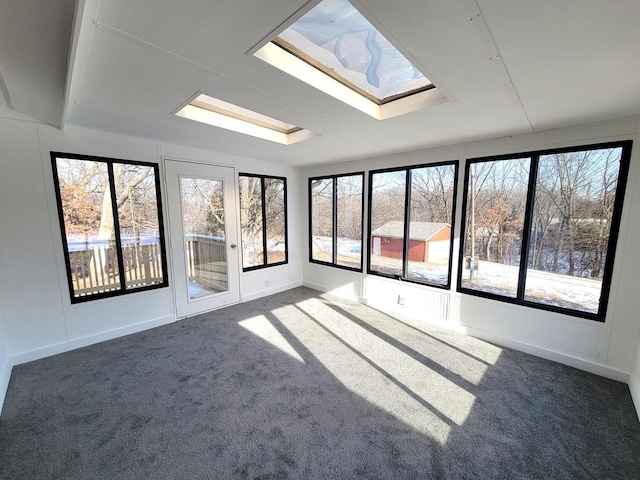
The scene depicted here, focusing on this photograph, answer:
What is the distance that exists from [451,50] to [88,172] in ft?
11.8

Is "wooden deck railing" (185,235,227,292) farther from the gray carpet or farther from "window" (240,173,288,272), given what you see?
the gray carpet

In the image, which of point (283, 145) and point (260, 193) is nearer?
point (283, 145)

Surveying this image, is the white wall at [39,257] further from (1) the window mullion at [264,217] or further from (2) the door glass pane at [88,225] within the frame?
(1) the window mullion at [264,217]

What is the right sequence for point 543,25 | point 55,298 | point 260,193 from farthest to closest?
point 260,193 < point 55,298 < point 543,25

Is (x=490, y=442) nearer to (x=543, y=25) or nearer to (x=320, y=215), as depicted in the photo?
(x=543, y=25)

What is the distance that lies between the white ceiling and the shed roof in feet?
4.40

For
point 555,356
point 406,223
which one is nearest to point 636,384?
point 555,356

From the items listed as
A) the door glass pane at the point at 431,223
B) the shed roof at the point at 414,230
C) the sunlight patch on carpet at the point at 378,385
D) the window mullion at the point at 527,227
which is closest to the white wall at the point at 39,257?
the sunlight patch on carpet at the point at 378,385

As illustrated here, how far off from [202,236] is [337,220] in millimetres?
2215

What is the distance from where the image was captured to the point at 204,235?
3.82 metres

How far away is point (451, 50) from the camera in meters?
1.33

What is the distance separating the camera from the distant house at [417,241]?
3.43 meters

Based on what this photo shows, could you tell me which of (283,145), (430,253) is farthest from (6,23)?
(430,253)

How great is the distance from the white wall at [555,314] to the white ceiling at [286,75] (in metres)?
0.22
